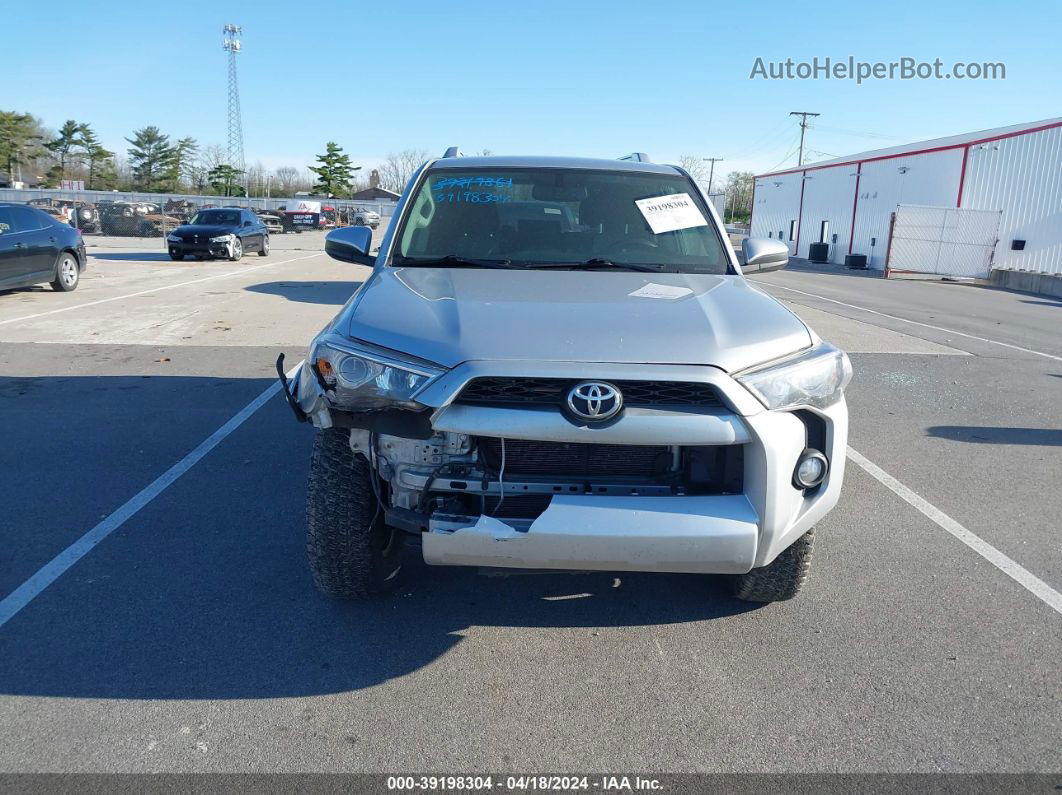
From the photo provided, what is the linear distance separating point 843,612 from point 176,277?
17888 mm

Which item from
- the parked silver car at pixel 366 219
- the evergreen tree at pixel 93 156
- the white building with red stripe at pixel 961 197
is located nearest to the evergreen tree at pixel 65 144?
the evergreen tree at pixel 93 156

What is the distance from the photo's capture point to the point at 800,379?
9.77 feet

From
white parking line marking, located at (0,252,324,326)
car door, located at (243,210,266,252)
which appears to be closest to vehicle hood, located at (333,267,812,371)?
white parking line marking, located at (0,252,324,326)

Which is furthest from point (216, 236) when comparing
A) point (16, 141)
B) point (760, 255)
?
point (16, 141)

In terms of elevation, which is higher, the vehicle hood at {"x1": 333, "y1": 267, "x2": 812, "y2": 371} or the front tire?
the vehicle hood at {"x1": 333, "y1": 267, "x2": 812, "y2": 371}

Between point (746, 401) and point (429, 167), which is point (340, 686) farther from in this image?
point (429, 167)

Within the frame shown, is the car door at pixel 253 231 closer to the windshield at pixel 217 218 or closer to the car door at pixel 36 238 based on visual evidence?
the windshield at pixel 217 218

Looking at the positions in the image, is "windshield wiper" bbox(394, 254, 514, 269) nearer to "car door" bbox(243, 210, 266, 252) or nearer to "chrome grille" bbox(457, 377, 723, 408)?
"chrome grille" bbox(457, 377, 723, 408)

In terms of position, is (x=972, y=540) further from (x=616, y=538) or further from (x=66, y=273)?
(x=66, y=273)

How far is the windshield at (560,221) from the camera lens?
4.27 meters

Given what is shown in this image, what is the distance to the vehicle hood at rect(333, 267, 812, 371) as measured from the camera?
289cm

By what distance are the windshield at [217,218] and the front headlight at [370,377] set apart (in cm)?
2326

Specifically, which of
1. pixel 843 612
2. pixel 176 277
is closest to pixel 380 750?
pixel 843 612

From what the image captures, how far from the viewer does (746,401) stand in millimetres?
2842
